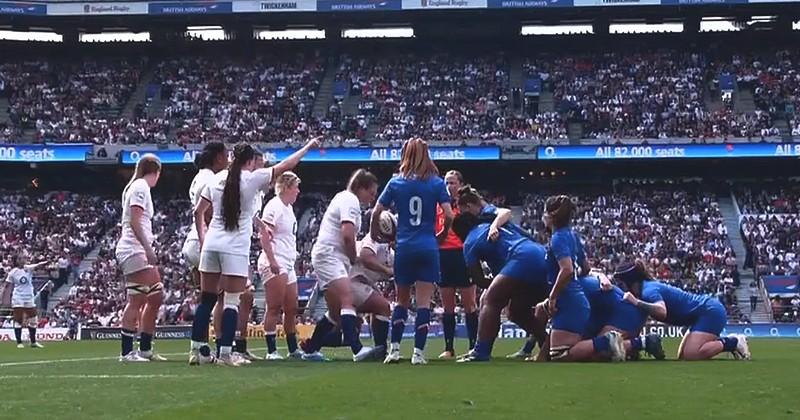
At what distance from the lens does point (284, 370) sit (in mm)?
9266

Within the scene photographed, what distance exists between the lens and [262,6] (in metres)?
43.8

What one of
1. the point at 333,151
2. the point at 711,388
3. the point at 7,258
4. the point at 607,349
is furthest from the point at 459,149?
the point at 711,388

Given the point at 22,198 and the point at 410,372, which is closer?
the point at 410,372

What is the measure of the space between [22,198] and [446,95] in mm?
17375

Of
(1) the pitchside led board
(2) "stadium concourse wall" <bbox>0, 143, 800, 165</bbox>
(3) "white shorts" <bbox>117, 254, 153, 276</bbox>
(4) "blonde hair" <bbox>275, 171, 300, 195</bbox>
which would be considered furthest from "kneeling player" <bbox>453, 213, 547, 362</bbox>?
(1) the pitchside led board

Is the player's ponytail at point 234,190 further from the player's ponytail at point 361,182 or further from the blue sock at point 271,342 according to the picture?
the blue sock at point 271,342

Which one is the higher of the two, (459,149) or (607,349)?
(459,149)

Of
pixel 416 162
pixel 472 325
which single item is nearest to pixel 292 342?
pixel 472 325

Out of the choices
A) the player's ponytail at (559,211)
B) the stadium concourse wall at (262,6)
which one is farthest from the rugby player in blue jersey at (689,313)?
the stadium concourse wall at (262,6)

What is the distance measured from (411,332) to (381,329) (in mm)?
17205

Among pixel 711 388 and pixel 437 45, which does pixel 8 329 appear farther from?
pixel 711 388

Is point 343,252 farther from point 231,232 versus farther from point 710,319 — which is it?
point 710,319

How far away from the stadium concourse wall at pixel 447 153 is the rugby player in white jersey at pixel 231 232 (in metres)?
27.8

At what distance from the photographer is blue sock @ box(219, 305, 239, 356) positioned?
32.3 feet
